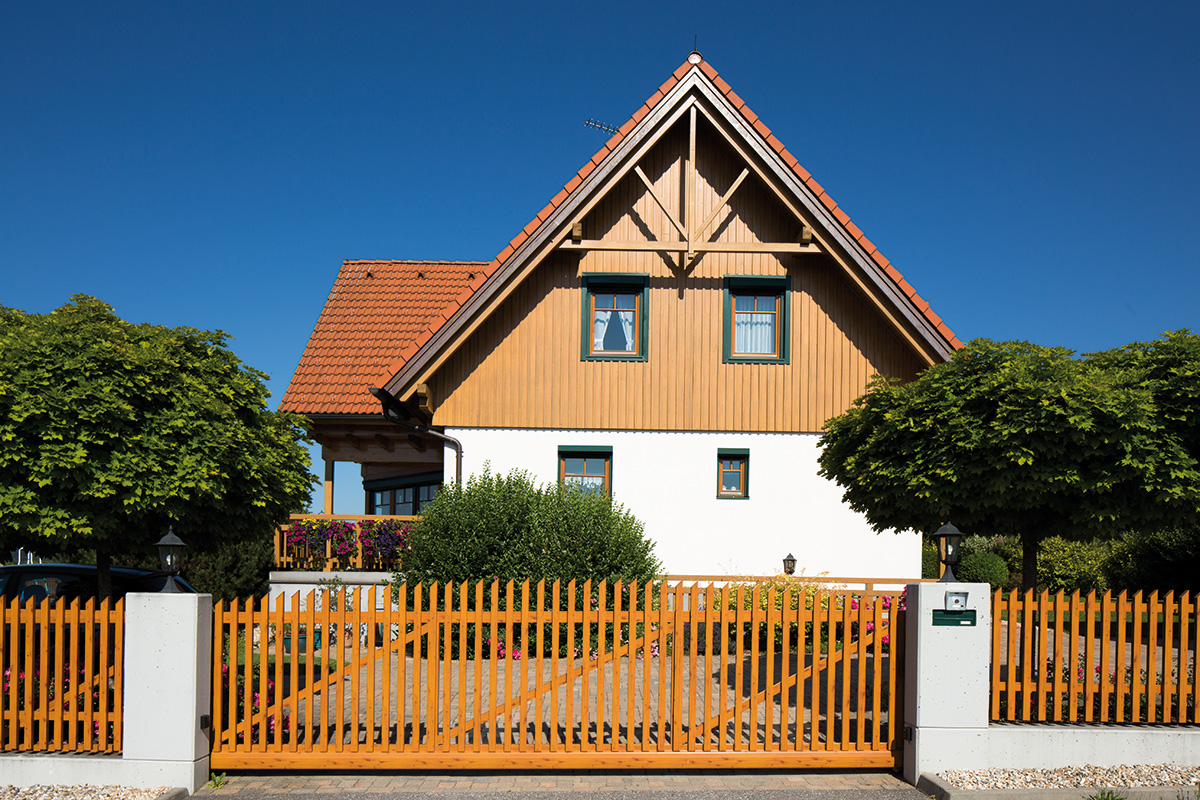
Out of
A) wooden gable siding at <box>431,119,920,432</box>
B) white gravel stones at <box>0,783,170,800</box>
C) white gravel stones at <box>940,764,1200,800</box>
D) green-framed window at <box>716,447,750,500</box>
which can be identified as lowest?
white gravel stones at <box>0,783,170,800</box>

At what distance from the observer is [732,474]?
15.4 metres

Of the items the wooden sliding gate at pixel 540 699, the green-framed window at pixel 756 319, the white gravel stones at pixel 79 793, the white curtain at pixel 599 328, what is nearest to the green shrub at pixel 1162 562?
the green-framed window at pixel 756 319

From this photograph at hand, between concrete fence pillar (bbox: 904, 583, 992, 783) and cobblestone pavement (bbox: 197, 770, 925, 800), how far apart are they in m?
0.47

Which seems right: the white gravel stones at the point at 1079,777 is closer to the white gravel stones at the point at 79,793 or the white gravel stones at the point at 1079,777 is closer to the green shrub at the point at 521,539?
the green shrub at the point at 521,539

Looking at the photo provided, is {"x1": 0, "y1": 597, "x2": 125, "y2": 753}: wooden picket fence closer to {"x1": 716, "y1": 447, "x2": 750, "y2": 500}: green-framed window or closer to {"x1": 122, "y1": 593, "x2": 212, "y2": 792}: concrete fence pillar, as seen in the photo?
{"x1": 122, "y1": 593, "x2": 212, "y2": 792}: concrete fence pillar

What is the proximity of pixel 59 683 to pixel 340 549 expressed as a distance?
8267 mm

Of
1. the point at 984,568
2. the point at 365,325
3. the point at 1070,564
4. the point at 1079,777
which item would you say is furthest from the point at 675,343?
the point at 984,568

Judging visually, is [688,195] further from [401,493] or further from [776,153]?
[401,493]

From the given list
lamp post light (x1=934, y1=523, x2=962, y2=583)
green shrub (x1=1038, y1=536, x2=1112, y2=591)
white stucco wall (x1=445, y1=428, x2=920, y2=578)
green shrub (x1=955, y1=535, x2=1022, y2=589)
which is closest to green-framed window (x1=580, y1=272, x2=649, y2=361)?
white stucco wall (x1=445, y1=428, x2=920, y2=578)

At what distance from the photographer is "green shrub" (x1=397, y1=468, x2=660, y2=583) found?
41.0ft

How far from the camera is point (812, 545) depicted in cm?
1527

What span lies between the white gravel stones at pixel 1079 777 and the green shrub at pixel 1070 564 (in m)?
12.4

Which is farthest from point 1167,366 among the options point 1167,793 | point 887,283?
point 887,283

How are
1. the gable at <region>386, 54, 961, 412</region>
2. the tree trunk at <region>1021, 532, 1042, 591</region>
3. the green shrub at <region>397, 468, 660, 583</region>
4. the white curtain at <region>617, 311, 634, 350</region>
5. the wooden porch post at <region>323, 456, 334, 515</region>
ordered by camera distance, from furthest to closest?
the wooden porch post at <region>323, 456, 334, 515</region> < the white curtain at <region>617, 311, 634, 350</region> < the gable at <region>386, 54, 961, 412</region> < the green shrub at <region>397, 468, 660, 583</region> < the tree trunk at <region>1021, 532, 1042, 591</region>
